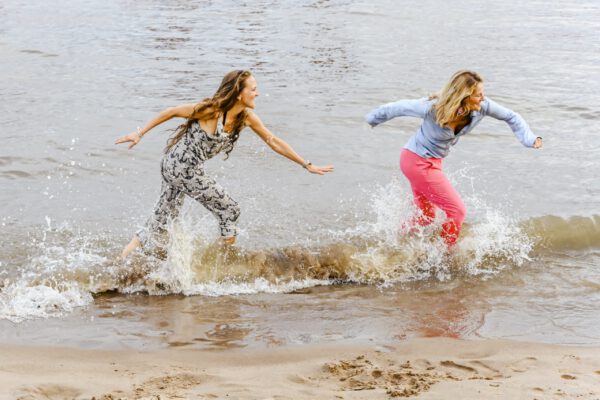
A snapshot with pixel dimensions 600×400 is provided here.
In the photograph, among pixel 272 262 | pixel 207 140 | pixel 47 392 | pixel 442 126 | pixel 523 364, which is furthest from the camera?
pixel 272 262

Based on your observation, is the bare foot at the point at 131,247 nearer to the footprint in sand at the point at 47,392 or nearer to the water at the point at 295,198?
the water at the point at 295,198

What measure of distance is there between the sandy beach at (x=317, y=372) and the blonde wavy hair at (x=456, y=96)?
212cm

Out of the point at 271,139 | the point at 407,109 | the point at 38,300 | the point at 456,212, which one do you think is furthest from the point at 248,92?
the point at 38,300

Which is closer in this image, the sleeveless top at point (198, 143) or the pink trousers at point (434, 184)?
the sleeveless top at point (198, 143)

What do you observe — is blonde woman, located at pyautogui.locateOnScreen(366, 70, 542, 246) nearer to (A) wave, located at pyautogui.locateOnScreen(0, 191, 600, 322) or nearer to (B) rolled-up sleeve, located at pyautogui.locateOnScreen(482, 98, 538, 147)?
(B) rolled-up sleeve, located at pyautogui.locateOnScreen(482, 98, 538, 147)

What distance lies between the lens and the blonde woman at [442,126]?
7391mm

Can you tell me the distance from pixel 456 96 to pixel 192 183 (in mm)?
2468

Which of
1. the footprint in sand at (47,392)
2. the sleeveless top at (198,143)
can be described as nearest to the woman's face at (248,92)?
the sleeveless top at (198,143)

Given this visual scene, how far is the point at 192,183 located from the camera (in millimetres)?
7371

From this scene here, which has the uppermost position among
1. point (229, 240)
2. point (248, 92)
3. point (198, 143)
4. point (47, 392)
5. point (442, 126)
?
point (248, 92)

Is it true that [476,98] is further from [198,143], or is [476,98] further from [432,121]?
[198,143]

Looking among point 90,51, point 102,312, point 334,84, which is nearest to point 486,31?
point 334,84

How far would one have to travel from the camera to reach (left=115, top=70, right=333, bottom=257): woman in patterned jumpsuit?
7.03 m

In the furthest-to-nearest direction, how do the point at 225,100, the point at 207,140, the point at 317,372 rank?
the point at 207,140, the point at 225,100, the point at 317,372
